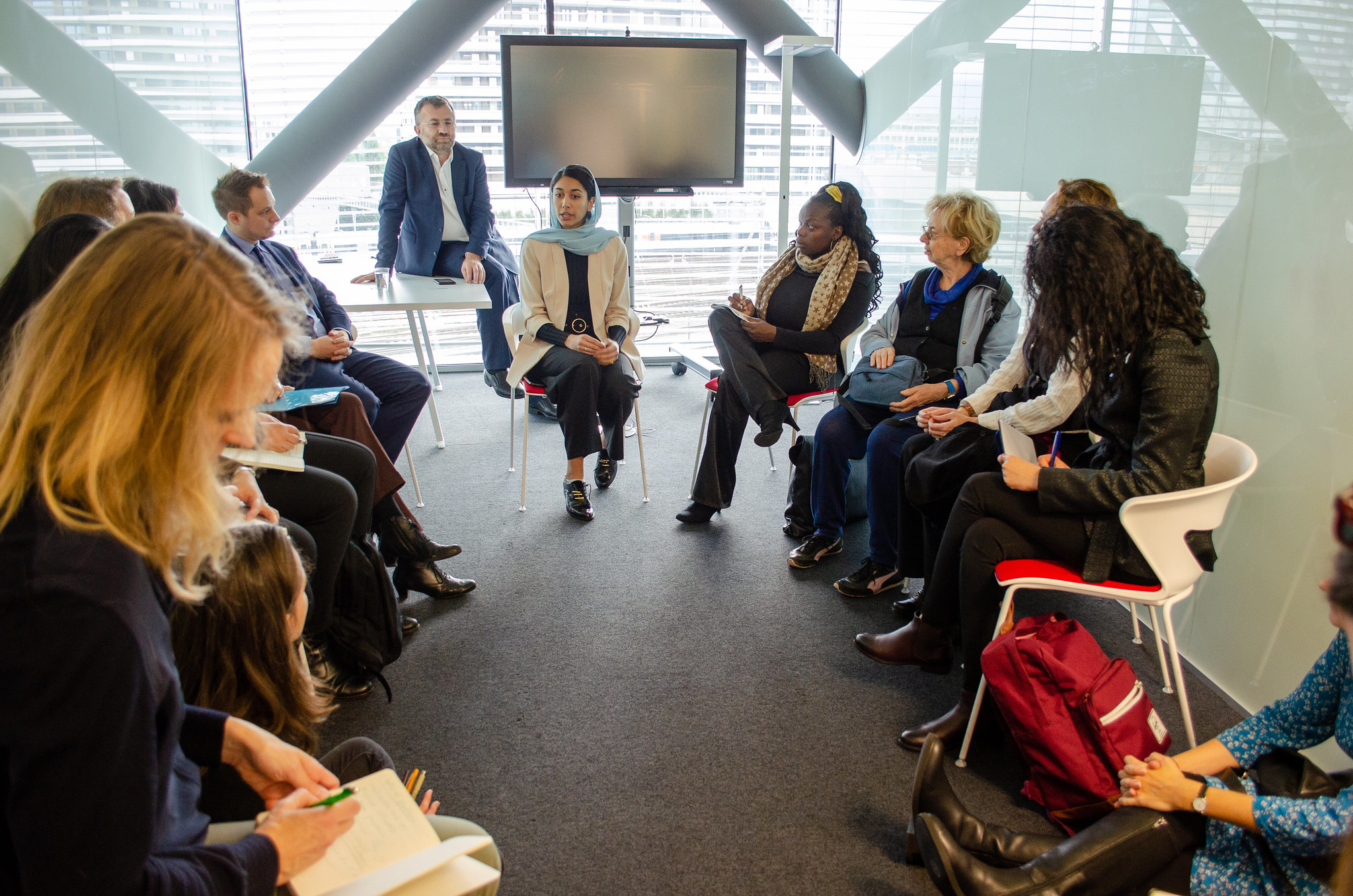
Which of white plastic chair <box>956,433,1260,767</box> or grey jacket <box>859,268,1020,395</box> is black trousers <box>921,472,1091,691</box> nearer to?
white plastic chair <box>956,433,1260,767</box>

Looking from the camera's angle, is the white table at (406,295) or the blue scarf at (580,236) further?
the blue scarf at (580,236)

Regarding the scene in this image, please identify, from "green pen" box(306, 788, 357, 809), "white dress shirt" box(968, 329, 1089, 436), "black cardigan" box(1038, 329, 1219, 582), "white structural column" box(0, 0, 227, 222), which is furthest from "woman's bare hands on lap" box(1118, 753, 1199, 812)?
"white structural column" box(0, 0, 227, 222)

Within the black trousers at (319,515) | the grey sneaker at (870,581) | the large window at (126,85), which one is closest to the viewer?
the black trousers at (319,515)

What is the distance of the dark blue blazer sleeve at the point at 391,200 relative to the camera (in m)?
4.74

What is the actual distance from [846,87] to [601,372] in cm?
277

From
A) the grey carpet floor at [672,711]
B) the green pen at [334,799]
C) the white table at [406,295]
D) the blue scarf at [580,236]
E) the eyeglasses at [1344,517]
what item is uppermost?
the blue scarf at [580,236]

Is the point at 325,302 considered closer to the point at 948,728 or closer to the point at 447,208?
the point at 447,208

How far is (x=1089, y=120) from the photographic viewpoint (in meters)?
2.88

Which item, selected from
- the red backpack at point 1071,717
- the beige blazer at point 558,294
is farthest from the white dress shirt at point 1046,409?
the beige blazer at point 558,294

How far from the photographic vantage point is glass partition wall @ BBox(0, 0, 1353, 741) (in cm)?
204

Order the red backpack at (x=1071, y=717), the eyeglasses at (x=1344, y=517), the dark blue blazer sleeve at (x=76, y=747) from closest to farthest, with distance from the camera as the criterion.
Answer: the dark blue blazer sleeve at (x=76, y=747) < the eyeglasses at (x=1344, y=517) < the red backpack at (x=1071, y=717)

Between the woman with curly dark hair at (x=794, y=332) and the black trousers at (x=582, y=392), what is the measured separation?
1.45 ft

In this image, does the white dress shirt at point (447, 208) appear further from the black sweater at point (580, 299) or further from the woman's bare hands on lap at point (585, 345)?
the woman's bare hands on lap at point (585, 345)

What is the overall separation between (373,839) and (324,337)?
2.45 metres
